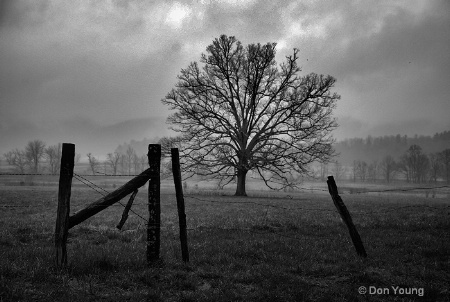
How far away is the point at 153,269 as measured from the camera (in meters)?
6.05

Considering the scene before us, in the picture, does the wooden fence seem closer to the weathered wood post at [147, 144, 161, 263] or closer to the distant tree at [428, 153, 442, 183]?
the weathered wood post at [147, 144, 161, 263]

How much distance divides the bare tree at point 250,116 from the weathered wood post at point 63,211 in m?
22.9

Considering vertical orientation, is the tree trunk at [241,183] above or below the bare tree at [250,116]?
below

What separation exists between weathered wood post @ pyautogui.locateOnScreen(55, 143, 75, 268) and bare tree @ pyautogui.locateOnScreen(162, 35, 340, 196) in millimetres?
22946

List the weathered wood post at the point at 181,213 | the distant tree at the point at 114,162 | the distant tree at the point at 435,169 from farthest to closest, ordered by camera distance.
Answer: the distant tree at the point at 114,162 → the distant tree at the point at 435,169 → the weathered wood post at the point at 181,213

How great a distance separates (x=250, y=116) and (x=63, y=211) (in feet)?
85.9

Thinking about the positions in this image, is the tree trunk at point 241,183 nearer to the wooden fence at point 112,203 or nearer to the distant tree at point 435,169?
the wooden fence at point 112,203

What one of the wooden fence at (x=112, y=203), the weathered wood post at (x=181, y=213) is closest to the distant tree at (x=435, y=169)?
the weathered wood post at (x=181, y=213)

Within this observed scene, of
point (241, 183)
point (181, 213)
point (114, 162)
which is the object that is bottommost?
point (241, 183)

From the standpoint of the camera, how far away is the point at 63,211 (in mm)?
5863

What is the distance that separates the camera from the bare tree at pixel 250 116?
28453 millimetres

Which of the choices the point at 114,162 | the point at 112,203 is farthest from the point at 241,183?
the point at 114,162

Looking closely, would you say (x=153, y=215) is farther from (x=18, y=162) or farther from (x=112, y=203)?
(x=18, y=162)

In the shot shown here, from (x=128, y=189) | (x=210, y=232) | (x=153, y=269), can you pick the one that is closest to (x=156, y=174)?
(x=128, y=189)
